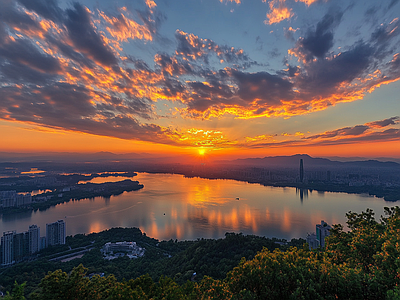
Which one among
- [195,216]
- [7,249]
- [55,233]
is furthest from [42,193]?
[195,216]

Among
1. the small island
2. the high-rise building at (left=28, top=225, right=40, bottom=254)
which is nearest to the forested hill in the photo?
the high-rise building at (left=28, top=225, right=40, bottom=254)

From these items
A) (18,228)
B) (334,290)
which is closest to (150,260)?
(334,290)

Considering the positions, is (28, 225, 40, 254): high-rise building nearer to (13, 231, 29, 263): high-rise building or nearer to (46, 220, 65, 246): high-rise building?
(13, 231, 29, 263): high-rise building

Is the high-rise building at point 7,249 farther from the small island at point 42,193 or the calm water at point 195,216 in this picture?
the small island at point 42,193

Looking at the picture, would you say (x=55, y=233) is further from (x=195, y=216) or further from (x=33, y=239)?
(x=195, y=216)

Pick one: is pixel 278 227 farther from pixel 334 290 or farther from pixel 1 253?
pixel 1 253

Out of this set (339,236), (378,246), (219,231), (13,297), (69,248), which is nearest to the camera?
(13,297)
